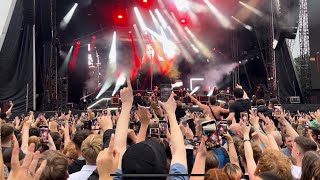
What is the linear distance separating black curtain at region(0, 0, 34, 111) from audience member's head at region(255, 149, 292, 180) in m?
12.1

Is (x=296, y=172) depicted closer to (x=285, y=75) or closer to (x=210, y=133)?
(x=210, y=133)

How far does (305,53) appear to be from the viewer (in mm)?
15273

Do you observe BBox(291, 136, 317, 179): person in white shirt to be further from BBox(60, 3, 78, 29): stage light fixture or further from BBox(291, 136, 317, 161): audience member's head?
BBox(60, 3, 78, 29): stage light fixture

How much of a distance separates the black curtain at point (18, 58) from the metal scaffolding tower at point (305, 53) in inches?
412

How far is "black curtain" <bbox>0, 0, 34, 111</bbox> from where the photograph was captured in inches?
514

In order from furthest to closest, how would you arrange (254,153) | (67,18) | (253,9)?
(67,18), (253,9), (254,153)

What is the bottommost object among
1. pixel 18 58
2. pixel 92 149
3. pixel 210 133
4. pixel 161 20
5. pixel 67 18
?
pixel 92 149

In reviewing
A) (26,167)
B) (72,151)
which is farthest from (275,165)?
(72,151)

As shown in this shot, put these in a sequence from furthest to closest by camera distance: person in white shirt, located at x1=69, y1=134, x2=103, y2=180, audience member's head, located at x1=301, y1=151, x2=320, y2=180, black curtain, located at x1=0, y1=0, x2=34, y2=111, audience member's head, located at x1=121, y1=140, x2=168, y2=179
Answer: black curtain, located at x1=0, y1=0, x2=34, y2=111, person in white shirt, located at x1=69, y1=134, x2=103, y2=180, audience member's head, located at x1=301, y1=151, x2=320, y2=180, audience member's head, located at x1=121, y1=140, x2=168, y2=179

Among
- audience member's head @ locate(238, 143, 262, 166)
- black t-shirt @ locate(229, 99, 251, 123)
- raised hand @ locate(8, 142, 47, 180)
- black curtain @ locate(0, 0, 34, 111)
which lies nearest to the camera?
raised hand @ locate(8, 142, 47, 180)

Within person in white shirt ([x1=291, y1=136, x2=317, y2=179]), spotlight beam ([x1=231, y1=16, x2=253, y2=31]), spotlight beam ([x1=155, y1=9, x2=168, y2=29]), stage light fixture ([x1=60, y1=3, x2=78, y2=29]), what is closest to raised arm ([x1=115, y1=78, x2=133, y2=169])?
person in white shirt ([x1=291, y1=136, x2=317, y2=179])

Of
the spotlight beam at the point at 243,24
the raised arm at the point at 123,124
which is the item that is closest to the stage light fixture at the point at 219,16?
the spotlight beam at the point at 243,24

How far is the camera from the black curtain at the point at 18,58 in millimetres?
13062

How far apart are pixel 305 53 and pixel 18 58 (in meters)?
11.3
